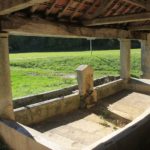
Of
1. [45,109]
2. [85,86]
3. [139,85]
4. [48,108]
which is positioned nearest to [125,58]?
[139,85]

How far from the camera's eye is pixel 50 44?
4600 cm

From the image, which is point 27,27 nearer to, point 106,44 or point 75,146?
point 75,146

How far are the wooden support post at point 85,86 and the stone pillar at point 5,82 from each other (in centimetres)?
376

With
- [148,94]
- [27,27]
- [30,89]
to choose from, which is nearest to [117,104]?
[148,94]

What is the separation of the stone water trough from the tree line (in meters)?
31.0

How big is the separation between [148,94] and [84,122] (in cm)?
407

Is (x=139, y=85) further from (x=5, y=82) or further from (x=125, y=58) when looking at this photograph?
(x=5, y=82)

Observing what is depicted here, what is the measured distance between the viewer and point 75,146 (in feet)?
22.5

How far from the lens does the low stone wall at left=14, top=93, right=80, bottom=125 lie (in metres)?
7.83

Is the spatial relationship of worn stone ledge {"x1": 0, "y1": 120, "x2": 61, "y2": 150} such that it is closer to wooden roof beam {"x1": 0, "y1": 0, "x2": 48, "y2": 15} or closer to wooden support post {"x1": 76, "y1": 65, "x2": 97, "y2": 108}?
wooden roof beam {"x1": 0, "y1": 0, "x2": 48, "y2": 15}

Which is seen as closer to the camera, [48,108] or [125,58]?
[48,108]

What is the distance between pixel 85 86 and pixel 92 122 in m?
1.60

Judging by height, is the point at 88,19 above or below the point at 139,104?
above

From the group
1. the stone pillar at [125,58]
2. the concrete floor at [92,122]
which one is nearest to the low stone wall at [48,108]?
the concrete floor at [92,122]
